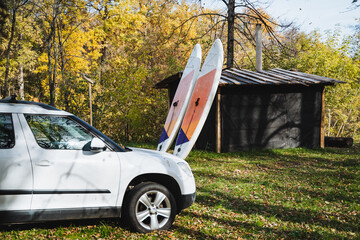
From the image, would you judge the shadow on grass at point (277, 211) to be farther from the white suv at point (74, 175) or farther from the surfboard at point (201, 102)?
the surfboard at point (201, 102)

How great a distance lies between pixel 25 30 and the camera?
2367cm

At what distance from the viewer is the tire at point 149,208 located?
4203mm

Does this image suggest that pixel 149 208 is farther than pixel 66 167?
Yes

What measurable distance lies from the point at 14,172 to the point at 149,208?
1.76m

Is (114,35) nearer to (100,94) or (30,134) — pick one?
(100,94)

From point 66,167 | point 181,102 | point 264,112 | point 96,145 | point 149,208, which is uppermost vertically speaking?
point 181,102

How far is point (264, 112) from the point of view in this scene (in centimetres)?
1397

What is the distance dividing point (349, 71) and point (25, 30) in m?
24.5

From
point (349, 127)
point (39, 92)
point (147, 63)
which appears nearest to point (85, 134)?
point (147, 63)

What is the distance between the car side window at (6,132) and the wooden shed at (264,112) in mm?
9253

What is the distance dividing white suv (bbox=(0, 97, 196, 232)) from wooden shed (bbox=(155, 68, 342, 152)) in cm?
838

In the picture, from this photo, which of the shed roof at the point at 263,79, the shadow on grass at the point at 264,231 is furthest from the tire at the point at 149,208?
the shed roof at the point at 263,79

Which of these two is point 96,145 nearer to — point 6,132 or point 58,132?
point 58,132

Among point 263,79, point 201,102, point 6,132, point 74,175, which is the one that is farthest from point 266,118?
point 6,132
